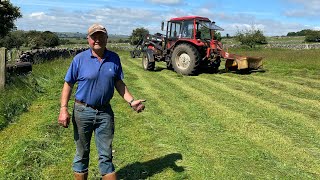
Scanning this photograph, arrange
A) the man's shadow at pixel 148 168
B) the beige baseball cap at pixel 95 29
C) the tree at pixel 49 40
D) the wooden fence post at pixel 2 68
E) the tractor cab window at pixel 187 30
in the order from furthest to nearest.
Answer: the tree at pixel 49 40
the tractor cab window at pixel 187 30
the wooden fence post at pixel 2 68
the man's shadow at pixel 148 168
the beige baseball cap at pixel 95 29

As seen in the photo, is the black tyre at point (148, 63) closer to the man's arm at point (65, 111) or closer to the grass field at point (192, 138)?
the grass field at point (192, 138)

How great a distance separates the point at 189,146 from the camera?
5.85 meters

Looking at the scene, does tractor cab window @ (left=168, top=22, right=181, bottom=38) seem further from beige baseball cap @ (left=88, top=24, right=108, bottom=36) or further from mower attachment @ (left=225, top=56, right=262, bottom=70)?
beige baseball cap @ (left=88, top=24, right=108, bottom=36)

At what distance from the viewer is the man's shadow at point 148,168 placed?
4.74 metres

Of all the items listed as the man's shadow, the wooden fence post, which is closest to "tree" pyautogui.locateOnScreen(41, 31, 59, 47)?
the wooden fence post

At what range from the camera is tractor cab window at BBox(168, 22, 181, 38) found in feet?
52.5

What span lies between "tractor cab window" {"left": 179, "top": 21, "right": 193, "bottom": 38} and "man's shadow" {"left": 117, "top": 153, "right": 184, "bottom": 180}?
10.6 m

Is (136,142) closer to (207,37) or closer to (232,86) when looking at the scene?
(232,86)

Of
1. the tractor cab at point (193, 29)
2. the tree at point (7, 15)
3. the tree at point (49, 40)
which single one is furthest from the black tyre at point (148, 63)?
the tree at point (49, 40)

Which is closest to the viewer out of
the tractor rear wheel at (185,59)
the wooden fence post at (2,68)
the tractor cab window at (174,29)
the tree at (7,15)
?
the wooden fence post at (2,68)

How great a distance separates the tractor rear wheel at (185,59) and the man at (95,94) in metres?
10.8

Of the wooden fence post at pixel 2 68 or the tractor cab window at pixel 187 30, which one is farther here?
the tractor cab window at pixel 187 30

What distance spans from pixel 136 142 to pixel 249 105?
157 inches

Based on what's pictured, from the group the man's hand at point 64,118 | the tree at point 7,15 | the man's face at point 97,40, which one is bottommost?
the man's hand at point 64,118
